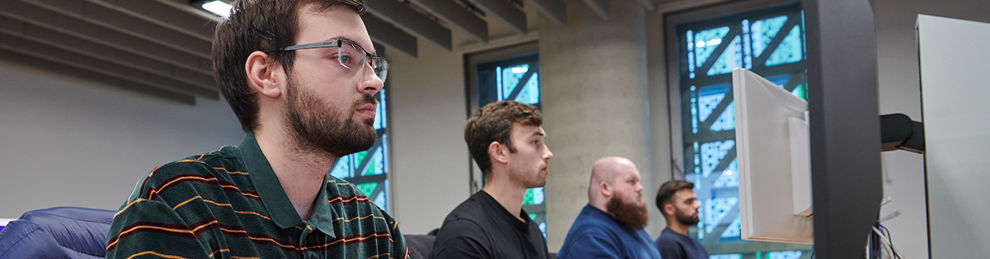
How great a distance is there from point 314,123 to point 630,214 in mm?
2606

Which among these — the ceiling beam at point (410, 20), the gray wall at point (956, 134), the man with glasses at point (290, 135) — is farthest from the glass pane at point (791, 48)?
the man with glasses at point (290, 135)

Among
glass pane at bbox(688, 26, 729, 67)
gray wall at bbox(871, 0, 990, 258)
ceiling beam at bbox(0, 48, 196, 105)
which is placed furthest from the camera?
ceiling beam at bbox(0, 48, 196, 105)

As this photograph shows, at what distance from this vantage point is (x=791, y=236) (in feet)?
5.17

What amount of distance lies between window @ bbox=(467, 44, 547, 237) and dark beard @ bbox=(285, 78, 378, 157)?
23.4 ft

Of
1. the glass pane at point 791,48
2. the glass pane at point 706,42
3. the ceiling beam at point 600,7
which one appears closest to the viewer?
the ceiling beam at point 600,7

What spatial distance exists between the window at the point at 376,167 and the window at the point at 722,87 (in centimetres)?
387

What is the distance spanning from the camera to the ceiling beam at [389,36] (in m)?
7.68

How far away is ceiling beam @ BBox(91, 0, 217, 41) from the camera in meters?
6.54

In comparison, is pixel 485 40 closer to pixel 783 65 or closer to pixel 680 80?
pixel 680 80

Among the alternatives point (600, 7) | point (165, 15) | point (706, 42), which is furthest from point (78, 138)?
point (706, 42)

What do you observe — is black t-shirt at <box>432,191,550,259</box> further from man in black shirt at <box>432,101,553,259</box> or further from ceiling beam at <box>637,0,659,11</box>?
ceiling beam at <box>637,0,659,11</box>

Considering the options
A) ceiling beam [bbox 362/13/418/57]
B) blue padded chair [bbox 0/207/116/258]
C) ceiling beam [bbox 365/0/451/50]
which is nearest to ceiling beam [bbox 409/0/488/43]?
ceiling beam [bbox 365/0/451/50]

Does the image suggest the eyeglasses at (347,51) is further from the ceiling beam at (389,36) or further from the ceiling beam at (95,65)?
the ceiling beam at (95,65)

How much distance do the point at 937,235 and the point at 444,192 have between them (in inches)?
298
